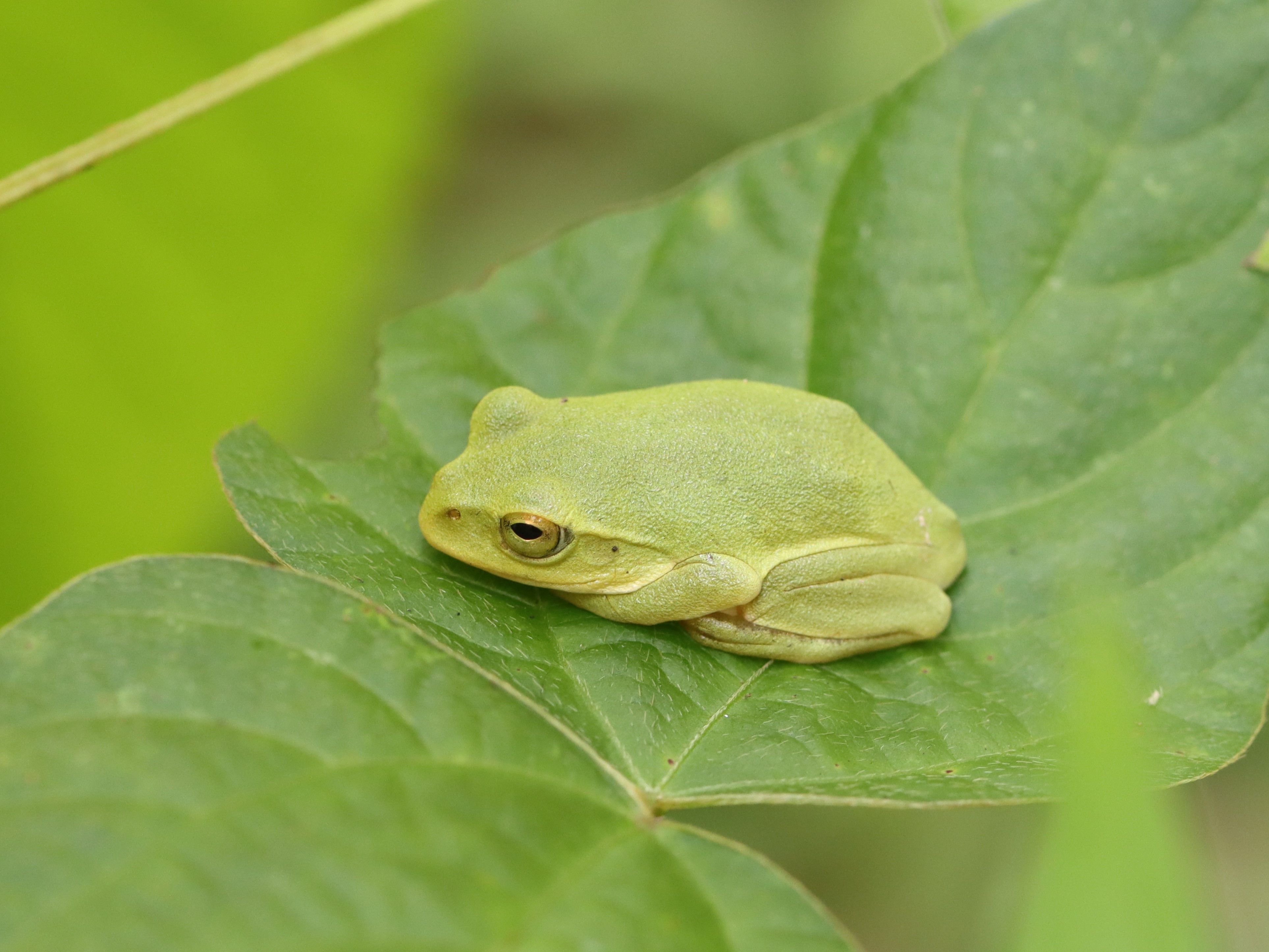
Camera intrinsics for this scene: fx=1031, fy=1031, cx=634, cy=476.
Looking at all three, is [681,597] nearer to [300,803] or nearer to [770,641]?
[770,641]

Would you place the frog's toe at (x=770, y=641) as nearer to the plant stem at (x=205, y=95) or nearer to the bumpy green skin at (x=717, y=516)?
the bumpy green skin at (x=717, y=516)

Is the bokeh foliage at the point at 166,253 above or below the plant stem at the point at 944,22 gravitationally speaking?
below

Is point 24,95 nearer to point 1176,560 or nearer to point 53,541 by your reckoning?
point 53,541

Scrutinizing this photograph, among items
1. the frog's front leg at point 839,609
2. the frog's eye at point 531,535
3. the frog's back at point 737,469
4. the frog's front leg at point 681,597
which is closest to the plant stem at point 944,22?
the frog's back at point 737,469

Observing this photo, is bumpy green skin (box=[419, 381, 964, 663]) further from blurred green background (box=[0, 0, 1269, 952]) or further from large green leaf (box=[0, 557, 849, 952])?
blurred green background (box=[0, 0, 1269, 952])

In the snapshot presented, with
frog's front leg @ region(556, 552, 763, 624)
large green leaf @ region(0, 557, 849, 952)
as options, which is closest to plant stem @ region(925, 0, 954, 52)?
frog's front leg @ region(556, 552, 763, 624)
